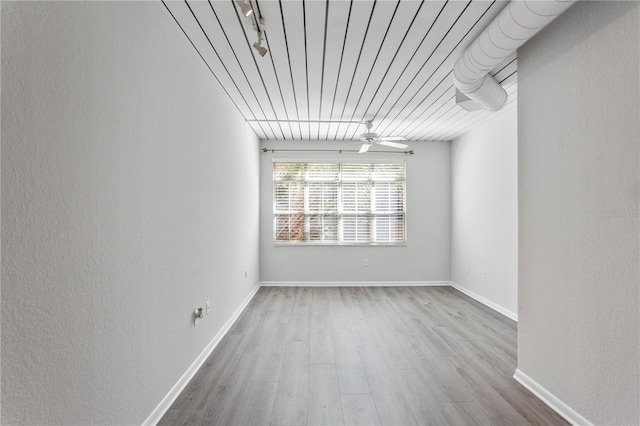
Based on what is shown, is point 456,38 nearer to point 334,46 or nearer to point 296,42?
point 334,46

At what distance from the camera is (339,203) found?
5203 millimetres

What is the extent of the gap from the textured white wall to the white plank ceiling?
54 cm

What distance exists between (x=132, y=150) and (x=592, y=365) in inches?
107

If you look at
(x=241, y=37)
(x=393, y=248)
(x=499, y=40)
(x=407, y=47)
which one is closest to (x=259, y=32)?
(x=241, y=37)

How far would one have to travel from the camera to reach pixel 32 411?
0.99 m

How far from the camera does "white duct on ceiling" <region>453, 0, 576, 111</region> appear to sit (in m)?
1.53

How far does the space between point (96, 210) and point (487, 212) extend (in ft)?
14.4

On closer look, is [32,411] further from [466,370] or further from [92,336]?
[466,370]

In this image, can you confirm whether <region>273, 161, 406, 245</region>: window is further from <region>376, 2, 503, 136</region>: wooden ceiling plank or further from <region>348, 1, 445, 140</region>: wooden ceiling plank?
<region>376, 2, 503, 136</region>: wooden ceiling plank

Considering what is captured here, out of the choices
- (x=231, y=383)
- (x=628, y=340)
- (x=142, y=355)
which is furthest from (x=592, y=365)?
(x=142, y=355)

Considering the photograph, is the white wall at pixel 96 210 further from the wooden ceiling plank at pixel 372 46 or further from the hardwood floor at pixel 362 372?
the wooden ceiling plank at pixel 372 46

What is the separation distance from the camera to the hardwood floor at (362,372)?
A: 1.81 meters

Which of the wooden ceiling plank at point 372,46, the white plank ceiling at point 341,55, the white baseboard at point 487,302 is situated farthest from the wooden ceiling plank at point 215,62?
the white baseboard at point 487,302

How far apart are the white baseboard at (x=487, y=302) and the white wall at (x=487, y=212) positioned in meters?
0.01
